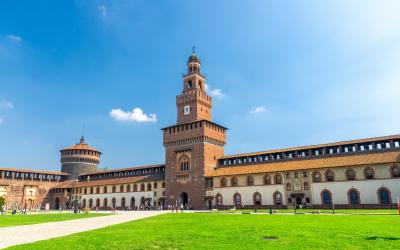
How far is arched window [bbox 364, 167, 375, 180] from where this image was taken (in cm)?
4806

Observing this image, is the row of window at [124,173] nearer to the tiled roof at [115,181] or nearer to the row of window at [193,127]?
the tiled roof at [115,181]

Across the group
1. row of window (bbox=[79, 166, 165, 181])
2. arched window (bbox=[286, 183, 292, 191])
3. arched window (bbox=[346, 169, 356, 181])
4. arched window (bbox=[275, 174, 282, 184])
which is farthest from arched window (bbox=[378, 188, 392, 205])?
row of window (bbox=[79, 166, 165, 181])

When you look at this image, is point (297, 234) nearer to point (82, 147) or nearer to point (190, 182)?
point (190, 182)

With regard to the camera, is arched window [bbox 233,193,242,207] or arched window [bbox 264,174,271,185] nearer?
arched window [bbox 264,174,271,185]

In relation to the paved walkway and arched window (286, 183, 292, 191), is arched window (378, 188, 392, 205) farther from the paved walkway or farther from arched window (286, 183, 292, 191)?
the paved walkway

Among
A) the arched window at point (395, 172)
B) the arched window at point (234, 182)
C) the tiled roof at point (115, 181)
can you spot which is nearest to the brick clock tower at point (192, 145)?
the arched window at point (234, 182)

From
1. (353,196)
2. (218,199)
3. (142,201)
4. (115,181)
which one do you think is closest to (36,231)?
(353,196)

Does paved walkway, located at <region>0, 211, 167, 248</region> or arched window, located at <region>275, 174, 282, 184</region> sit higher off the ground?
arched window, located at <region>275, 174, 282, 184</region>

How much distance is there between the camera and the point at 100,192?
8569cm

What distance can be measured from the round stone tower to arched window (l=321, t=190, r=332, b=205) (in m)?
69.2

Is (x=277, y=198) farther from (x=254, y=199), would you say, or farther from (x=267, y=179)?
(x=254, y=199)

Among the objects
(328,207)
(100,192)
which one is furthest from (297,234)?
(100,192)

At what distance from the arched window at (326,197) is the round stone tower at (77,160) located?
69189mm

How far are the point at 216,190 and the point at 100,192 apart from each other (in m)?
36.6
